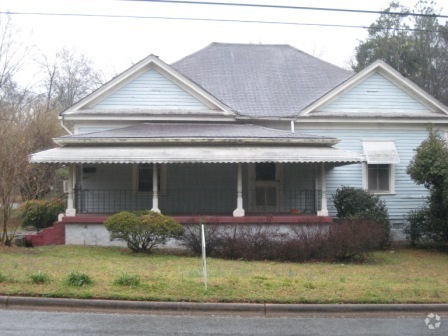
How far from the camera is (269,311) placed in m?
9.00

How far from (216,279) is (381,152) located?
36.7ft

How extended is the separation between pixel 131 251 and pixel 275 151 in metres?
5.00

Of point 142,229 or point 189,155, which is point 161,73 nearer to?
point 189,155

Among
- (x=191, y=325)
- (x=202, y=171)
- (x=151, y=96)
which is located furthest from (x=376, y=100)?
(x=191, y=325)

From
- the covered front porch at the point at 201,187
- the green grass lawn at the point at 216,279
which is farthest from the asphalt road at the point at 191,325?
the covered front porch at the point at 201,187

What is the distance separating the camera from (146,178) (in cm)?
1919

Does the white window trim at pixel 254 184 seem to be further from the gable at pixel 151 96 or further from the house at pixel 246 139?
the gable at pixel 151 96

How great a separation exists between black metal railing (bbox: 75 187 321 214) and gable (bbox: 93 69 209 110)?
286 centimetres

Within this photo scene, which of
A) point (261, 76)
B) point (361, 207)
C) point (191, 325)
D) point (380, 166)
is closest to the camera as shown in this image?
point (191, 325)

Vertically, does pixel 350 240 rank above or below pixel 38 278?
above

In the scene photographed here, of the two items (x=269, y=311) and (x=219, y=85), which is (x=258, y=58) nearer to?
(x=219, y=85)

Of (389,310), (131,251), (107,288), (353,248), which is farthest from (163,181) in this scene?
(389,310)

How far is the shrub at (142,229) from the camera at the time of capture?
14031 mm

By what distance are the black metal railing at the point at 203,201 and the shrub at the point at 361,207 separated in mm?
826
